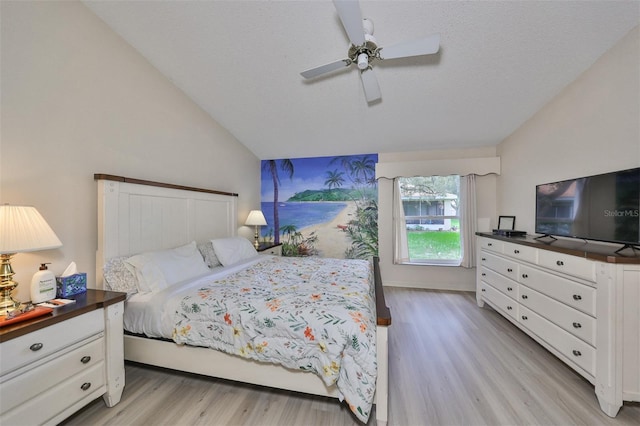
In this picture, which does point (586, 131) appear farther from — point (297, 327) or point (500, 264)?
point (297, 327)

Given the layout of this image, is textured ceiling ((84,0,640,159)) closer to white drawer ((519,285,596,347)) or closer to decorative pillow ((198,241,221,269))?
decorative pillow ((198,241,221,269))

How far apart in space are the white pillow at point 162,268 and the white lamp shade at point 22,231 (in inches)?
23.4

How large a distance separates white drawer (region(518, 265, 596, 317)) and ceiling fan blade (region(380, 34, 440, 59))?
6.33ft

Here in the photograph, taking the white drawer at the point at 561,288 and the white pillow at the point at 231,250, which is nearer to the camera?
the white drawer at the point at 561,288

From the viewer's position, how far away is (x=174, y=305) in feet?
5.84

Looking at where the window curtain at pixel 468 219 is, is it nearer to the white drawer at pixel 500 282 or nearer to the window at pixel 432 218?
the window at pixel 432 218

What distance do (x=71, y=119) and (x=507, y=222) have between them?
4803 millimetres

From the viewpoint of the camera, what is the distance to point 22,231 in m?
1.36

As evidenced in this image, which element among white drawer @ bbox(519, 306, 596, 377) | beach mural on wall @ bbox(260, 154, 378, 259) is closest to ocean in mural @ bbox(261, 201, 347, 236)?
beach mural on wall @ bbox(260, 154, 378, 259)

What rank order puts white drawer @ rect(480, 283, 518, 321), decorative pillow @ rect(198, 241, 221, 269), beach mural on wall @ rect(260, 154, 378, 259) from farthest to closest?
1. beach mural on wall @ rect(260, 154, 378, 259)
2. decorative pillow @ rect(198, 241, 221, 269)
3. white drawer @ rect(480, 283, 518, 321)

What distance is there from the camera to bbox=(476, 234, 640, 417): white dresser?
4.90 feet

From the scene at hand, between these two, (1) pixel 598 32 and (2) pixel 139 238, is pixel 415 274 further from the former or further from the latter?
(2) pixel 139 238

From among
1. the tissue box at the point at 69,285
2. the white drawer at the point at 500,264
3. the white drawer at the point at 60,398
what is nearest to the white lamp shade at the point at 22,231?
the tissue box at the point at 69,285

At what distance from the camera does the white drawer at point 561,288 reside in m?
1.67
